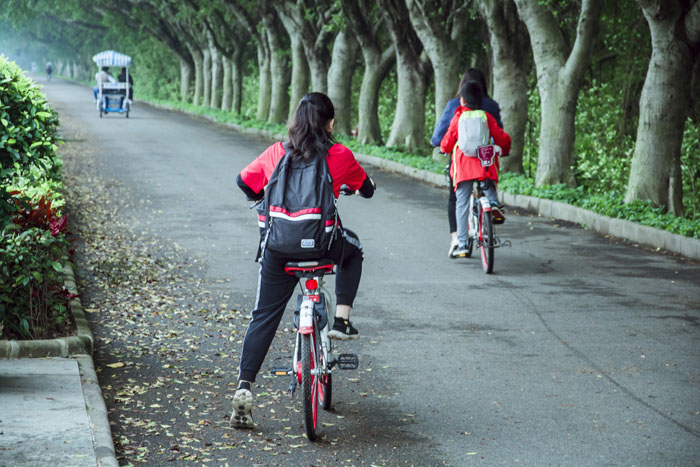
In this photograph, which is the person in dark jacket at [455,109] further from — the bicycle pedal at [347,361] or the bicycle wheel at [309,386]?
the bicycle wheel at [309,386]

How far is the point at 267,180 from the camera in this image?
5.41m

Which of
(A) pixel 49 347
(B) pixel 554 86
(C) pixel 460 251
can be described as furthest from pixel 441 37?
(A) pixel 49 347

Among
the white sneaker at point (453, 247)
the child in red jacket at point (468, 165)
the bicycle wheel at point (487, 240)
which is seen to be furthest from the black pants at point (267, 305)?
the white sneaker at point (453, 247)

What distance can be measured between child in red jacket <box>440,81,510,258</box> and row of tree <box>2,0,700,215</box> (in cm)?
437

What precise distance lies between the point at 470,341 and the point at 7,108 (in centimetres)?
362

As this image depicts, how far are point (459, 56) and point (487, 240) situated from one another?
12935 mm

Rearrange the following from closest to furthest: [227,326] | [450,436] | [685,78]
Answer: [450,436], [227,326], [685,78]

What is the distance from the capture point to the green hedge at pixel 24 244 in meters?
6.67

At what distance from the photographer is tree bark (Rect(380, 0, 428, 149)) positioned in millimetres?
24094

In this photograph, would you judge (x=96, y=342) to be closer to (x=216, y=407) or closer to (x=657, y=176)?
(x=216, y=407)

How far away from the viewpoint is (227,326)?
783 centimetres

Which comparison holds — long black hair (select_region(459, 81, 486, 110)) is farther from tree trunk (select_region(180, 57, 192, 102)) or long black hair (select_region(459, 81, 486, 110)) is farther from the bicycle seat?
tree trunk (select_region(180, 57, 192, 102))

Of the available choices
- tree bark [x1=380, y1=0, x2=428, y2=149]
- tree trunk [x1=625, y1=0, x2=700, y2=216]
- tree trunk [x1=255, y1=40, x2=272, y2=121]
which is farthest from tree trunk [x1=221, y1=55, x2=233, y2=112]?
tree trunk [x1=625, y1=0, x2=700, y2=216]

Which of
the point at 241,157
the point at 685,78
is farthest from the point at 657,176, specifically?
the point at 241,157
